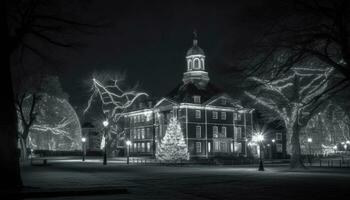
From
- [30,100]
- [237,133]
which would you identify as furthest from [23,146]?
[237,133]

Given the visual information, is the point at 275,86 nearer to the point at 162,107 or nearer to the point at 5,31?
the point at 5,31

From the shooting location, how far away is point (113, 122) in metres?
74.9

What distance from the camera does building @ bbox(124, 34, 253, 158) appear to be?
7862 centimetres

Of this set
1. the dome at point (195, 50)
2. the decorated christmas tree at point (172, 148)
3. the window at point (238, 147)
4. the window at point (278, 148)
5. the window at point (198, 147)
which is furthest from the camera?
the window at point (278, 148)

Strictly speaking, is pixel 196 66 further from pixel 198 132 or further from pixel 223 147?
pixel 223 147

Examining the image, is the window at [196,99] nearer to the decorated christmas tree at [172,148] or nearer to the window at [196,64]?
the window at [196,64]

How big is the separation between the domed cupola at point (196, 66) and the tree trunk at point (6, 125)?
238 feet

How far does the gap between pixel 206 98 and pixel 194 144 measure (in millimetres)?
9216

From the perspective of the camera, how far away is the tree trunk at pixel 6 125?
16.3 metres

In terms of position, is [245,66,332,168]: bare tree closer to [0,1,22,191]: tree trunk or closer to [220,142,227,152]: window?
[0,1,22,191]: tree trunk

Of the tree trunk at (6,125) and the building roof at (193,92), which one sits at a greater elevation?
the building roof at (193,92)

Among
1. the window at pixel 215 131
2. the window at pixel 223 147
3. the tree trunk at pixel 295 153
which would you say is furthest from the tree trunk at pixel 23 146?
the window at pixel 223 147

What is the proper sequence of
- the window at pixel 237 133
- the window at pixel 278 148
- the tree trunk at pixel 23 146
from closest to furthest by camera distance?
the tree trunk at pixel 23 146
the window at pixel 237 133
the window at pixel 278 148

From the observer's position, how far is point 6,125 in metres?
16.4
